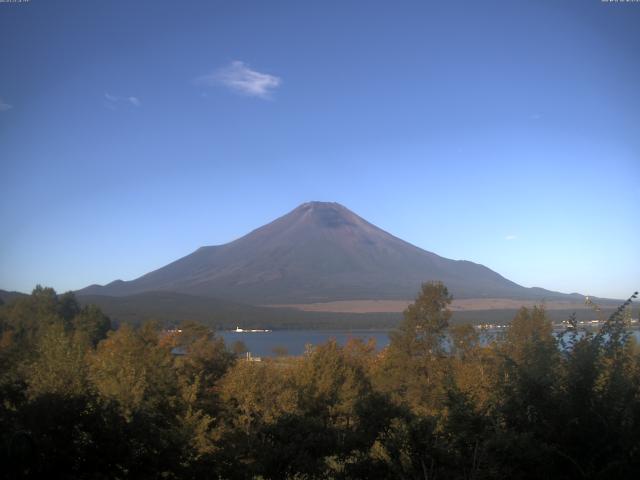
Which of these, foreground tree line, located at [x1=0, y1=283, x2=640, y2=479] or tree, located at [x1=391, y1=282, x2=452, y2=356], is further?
tree, located at [x1=391, y1=282, x2=452, y2=356]

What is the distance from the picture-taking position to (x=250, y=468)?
9398 millimetres

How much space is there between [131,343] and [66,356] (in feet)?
41.7

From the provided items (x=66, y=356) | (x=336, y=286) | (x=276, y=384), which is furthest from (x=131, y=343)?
(x=336, y=286)

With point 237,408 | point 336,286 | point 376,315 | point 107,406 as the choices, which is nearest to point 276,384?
point 237,408

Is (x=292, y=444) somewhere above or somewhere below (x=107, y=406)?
below

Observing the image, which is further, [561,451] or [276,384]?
[276,384]

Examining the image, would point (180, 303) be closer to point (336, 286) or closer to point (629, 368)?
point (336, 286)

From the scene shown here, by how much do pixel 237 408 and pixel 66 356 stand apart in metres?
6.58

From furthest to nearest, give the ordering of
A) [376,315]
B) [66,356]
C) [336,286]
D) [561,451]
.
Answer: [336,286] → [376,315] → [66,356] → [561,451]

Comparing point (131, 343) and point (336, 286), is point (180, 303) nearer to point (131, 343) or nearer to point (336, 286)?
point (336, 286)

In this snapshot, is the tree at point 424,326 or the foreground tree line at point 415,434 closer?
the foreground tree line at point 415,434

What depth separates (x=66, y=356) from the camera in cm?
1406

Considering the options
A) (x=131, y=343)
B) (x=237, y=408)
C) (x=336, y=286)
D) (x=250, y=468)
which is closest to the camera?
(x=250, y=468)

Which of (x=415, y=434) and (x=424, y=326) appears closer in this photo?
(x=415, y=434)
